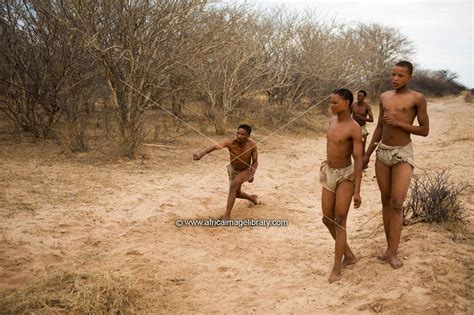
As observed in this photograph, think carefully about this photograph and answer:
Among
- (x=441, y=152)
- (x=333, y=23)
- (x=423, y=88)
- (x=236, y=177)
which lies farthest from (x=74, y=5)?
(x=423, y=88)

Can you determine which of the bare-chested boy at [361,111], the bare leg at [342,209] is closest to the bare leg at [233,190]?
the bare leg at [342,209]

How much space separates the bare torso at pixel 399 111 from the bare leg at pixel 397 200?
0.74 ft

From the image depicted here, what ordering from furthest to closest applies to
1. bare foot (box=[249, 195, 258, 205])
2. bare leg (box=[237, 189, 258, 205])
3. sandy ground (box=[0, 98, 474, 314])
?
bare foot (box=[249, 195, 258, 205]) < bare leg (box=[237, 189, 258, 205]) < sandy ground (box=[0, 98, 474, 314])

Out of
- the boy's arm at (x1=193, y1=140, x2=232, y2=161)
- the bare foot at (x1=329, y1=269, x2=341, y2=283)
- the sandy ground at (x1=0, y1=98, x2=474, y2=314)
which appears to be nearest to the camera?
the sandy ground at (x1=0, y1=98, x2=474, y2=314)

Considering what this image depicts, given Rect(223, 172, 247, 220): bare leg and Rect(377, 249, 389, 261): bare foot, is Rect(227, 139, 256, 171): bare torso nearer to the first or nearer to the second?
Rect(223, 172, 247, 220): bare leg

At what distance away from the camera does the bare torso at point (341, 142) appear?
10.8ft

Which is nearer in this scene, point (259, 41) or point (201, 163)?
point (201, 163)

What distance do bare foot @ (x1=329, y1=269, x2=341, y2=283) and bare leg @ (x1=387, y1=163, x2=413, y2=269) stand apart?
0.45 metres

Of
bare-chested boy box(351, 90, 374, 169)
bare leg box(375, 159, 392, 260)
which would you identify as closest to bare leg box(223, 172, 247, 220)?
bare leg box(375, 159, 392, 260)

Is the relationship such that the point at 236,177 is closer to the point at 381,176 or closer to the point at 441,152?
the point at 381,176

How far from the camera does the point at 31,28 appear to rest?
28.4 ft

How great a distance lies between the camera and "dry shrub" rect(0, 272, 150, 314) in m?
2.87

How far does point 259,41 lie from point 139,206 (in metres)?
8.57

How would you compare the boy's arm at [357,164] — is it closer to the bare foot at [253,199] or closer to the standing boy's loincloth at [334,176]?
the standing boy's loincloth at [334,176]
